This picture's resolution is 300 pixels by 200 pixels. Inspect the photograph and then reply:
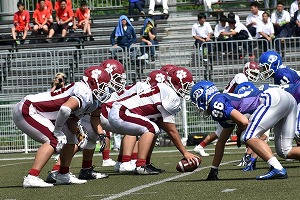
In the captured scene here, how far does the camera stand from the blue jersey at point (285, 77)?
12.8 meters

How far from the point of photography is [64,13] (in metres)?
25.3

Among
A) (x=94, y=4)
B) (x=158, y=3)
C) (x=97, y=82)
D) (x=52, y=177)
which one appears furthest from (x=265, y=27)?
(x=97, y=82)

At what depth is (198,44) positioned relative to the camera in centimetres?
2241

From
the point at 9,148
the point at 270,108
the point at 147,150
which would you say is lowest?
the point at 9,148

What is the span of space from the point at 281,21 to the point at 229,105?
513 inches

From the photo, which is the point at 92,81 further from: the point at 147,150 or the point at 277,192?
the point at 277,192

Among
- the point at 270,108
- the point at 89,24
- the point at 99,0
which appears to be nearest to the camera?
the point at 270,108

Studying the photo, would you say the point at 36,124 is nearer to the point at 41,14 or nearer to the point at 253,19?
the point at 253,19

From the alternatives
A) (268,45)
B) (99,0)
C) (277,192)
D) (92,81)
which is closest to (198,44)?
(268,45)

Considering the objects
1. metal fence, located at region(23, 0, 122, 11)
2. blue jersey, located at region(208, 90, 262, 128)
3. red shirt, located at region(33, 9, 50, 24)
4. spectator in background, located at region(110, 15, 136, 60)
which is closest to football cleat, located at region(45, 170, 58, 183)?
blue jersey, located at region(208, 90, 262, 128)

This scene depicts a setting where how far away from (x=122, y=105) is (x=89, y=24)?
12.4 m

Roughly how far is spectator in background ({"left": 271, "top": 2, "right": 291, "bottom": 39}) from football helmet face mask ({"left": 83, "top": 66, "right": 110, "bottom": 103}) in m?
12.3

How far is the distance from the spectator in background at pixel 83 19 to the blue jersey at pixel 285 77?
499 inches

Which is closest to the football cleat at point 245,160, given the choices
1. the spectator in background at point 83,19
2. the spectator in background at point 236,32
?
the spectator in background at point 236,32
